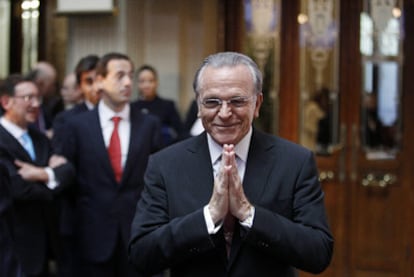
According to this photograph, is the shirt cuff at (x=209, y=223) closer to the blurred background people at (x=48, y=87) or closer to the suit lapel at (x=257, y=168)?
the suit lapel at (x=257, y=168)

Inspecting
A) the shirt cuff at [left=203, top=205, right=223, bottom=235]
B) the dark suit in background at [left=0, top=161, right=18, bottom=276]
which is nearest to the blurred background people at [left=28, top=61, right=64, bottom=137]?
the dark suit in background at [left=0, top=161, right=18, bottom=276]

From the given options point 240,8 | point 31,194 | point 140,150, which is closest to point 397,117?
point 240,8

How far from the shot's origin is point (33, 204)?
19.2 feet

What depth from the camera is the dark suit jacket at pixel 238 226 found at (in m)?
3.15

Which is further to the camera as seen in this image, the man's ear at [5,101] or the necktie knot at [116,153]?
the man's ear at [5,101]

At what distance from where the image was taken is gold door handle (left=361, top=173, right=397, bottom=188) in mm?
7781

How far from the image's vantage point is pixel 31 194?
5660 mm

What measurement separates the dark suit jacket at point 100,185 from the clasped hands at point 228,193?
2.59 metres

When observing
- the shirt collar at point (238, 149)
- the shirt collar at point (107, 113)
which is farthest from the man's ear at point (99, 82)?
the shirt collar at point (238, 149)

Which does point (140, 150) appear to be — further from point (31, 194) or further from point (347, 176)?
point (347, 176)

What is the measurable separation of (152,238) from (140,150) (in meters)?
2.54

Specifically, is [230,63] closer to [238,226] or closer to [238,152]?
[238,152]

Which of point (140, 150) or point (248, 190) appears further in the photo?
point (140, 150)

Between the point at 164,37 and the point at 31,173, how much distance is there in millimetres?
3027
